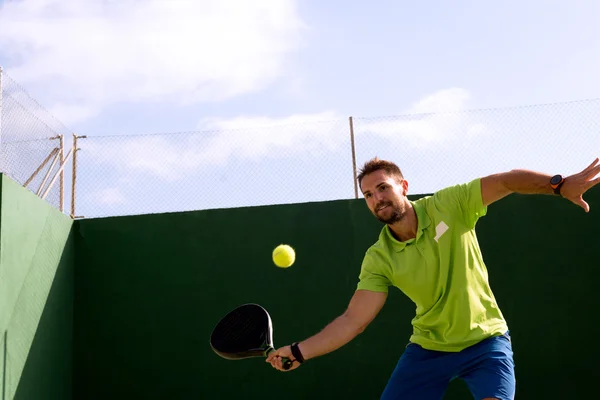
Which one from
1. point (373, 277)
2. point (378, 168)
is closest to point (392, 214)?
point (378, 168)

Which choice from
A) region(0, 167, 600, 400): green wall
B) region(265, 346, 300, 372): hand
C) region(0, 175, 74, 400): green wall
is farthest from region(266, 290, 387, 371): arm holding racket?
region(0, 167, 600, 400): green wall

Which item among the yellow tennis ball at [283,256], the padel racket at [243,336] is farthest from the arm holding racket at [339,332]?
Answer: the yellow tennis ball at [283,256]

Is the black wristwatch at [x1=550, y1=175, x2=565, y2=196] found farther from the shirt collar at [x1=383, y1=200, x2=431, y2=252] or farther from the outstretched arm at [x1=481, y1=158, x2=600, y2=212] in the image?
the shirt collar at [x1=383, y1=200, x2=431, y2=252]

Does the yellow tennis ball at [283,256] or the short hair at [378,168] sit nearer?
the short hair at [378,168]

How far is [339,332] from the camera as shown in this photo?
3402 millimetres

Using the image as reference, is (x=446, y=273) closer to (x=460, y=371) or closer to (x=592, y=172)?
Result: (x=460, y=371)

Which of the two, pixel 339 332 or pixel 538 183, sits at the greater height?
pixel 538 183

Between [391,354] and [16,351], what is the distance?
3.21 meters

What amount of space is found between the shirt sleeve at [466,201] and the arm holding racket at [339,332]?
1.73 feet

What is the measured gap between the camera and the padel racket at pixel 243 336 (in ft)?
11.0

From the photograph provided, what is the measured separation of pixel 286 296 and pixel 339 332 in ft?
12.1

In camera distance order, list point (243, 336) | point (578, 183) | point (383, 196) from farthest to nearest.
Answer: point (383, 196)
point (243, 336)
point (578, 183)

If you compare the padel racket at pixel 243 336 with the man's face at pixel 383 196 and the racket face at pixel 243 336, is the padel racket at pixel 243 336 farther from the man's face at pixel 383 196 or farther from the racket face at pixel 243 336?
the man's face at pixel 383 196

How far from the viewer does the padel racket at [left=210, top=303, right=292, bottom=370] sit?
11.0 feet
